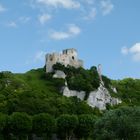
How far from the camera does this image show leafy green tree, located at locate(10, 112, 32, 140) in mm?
116062

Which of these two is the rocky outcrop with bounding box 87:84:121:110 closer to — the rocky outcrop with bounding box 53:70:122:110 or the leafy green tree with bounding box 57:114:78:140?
the rocky outcrop with bounding box 53:70:122:110

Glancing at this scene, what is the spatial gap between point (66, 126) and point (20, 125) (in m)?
10.9

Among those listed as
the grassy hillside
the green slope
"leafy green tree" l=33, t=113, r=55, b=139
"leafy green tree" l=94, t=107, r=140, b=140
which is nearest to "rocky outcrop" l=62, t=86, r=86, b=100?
the green slope

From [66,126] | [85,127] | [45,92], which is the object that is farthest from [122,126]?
[45,92]

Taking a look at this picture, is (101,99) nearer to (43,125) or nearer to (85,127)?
(85,127)

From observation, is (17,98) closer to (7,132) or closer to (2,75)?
(2,75)

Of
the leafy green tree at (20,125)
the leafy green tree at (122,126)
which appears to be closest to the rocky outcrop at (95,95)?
the leafy green tree at (20,125)

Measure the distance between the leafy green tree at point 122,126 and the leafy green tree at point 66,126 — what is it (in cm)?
3430

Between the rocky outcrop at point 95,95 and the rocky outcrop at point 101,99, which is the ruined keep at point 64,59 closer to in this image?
the rocky outcrop at point 95,95

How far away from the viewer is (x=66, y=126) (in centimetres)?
12081

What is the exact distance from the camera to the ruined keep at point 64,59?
194 metres

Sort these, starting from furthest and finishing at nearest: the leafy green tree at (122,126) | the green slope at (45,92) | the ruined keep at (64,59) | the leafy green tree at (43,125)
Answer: the ruined keep at (64,59) < the green slope at (45,92) < the leafy green tree at (43,125) < the leafy green tree at (122,126)

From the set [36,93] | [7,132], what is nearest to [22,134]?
[7,132]

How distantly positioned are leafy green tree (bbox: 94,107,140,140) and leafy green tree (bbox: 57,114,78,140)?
113 feet
